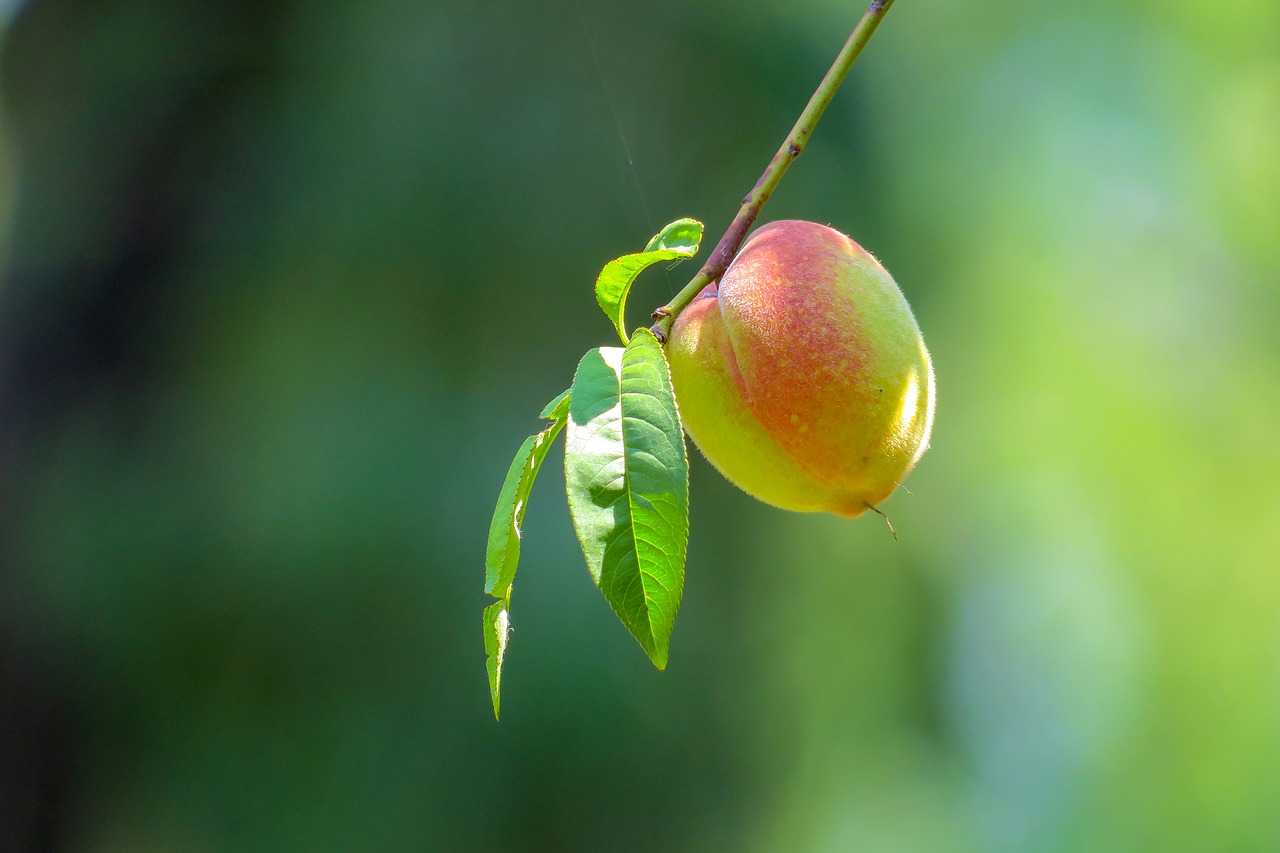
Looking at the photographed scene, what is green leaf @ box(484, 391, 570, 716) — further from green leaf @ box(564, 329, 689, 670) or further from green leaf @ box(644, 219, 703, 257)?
green leaf @ box(644, 219, 703, 257)

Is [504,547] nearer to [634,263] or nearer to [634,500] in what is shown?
[634,500]

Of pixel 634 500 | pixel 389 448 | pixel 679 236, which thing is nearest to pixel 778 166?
pixel 679 236

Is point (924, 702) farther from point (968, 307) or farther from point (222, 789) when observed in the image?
point (222, 789)

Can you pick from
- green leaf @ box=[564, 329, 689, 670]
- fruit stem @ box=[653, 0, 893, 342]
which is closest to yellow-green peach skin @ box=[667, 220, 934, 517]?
fruit stem @ box=[653, 0, 893, 342]

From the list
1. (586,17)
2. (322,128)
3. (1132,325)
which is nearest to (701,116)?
(586,17)

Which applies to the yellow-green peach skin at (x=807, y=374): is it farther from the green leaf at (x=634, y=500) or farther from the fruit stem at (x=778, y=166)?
the green leaf at (x=634, y=500)

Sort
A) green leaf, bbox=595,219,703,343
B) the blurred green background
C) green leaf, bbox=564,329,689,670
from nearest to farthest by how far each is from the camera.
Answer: green leaf, bbox=564,329,689,670, green leaf, bbox=595,219,703,343, the blurred green background

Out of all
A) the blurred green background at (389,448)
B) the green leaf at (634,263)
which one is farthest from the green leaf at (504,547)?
the blurred green background at (389,448)
